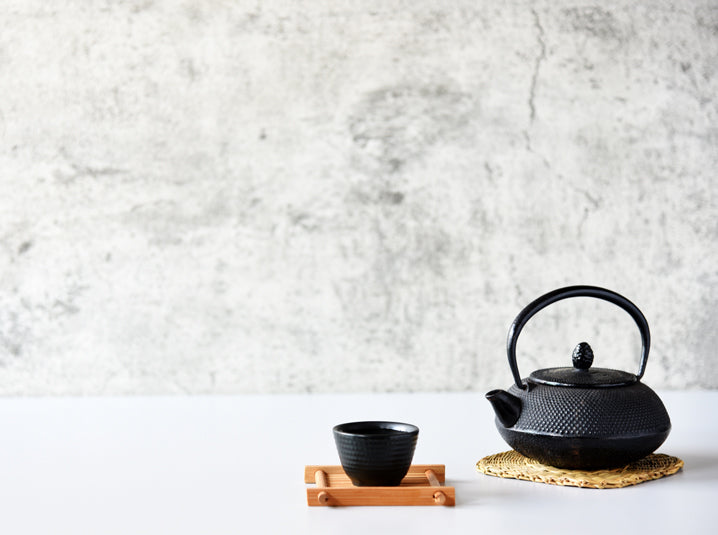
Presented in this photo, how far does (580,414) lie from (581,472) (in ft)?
0.35

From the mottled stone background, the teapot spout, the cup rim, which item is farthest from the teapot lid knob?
the mottled stone background

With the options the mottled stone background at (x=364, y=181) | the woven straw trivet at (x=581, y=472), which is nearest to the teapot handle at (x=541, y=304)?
the woven straw trivet at (x=581, y=472)

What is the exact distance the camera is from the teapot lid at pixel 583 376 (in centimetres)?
109

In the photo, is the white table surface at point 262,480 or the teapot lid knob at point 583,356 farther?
the teapot lid knob at point 583,356

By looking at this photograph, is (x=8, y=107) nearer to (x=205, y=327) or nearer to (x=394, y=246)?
(x=205, y=327)

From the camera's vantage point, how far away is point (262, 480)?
46.3 inches

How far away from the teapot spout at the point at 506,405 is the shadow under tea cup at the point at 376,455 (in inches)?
5.8

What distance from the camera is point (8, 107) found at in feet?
7.46

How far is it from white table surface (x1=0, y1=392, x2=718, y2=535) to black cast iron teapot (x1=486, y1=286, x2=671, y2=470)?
0.05m

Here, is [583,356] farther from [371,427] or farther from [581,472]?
[371,427]

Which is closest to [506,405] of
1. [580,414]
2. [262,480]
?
[580,414]

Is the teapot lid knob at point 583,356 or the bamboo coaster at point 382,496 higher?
the teapot lid knob at point 583,356

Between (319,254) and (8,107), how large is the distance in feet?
3.27

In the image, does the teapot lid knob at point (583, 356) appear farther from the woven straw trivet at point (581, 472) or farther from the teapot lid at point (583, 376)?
the woven straw trivet at point (581, 472)
